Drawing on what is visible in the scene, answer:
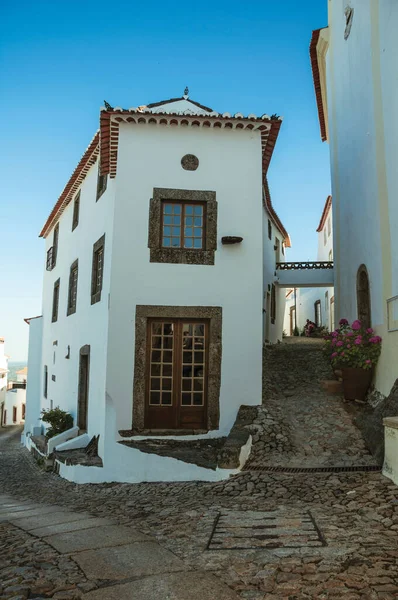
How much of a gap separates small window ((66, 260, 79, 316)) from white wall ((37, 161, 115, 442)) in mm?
192

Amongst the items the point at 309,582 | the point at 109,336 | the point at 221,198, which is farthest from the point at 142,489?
the point at 221,198

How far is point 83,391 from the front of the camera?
12.0 metres

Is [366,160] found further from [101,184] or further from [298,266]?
[298,266]

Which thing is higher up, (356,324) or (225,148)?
(225,148)

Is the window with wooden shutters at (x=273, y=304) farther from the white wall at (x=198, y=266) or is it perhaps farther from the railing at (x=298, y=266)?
the white wall at (x=198, y=266)

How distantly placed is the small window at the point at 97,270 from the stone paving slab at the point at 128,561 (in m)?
6.57

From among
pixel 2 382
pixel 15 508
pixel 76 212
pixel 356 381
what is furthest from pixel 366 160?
pixel 2 382

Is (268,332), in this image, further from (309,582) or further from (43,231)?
(309,582)

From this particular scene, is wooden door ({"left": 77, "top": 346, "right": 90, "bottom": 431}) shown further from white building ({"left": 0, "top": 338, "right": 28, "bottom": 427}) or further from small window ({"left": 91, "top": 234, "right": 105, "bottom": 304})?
white building ({"left": 0, "top": 338, "right": 28, "bottom": 427})

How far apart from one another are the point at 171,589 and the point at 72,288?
1115 cm

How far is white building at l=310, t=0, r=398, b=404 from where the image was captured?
28.8 ft

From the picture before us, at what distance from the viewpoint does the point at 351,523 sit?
5.04 meters

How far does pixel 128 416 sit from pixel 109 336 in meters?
1.50

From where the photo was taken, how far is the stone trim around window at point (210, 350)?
912 cm
